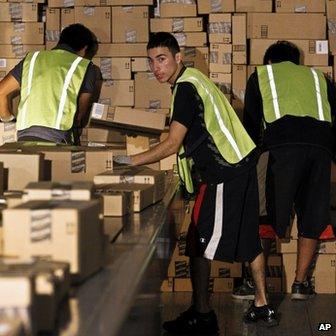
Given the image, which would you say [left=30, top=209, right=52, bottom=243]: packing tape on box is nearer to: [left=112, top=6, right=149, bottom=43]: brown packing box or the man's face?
the man's face

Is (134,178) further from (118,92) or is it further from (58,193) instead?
(118,92)

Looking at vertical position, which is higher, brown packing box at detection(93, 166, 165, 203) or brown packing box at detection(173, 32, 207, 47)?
brown packing box at detection(173, 32, 207, 47)

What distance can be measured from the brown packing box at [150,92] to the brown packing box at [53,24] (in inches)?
24.1

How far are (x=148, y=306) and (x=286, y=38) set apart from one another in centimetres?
383

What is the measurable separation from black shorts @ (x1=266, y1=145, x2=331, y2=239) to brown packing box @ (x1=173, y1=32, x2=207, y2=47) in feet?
3.50

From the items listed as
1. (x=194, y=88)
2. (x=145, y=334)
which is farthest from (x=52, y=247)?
(x=194, y=88)

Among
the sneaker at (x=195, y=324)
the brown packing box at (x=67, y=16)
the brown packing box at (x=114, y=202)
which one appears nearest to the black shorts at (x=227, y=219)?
the sneaker at (x=195, y=324)

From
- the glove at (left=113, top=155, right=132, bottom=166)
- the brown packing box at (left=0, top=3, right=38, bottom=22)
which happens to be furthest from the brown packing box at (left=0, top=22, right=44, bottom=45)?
the glove at (left=113, top=155, right=132, bottom=166)

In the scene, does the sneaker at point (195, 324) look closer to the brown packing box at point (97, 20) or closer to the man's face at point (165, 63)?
the man's face at point (165, 63)

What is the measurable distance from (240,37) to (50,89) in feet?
5.55

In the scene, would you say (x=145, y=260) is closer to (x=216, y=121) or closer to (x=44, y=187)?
(x=44, y=187)

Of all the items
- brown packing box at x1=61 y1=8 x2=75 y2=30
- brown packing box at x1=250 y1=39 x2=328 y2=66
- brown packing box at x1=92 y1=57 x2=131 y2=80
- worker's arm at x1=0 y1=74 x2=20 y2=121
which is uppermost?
brown packing box at x1=61 y1=8 x2=75 y2=30

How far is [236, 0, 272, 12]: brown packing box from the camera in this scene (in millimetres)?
6320

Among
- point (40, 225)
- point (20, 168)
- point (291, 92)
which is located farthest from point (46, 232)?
point (291, 92)
